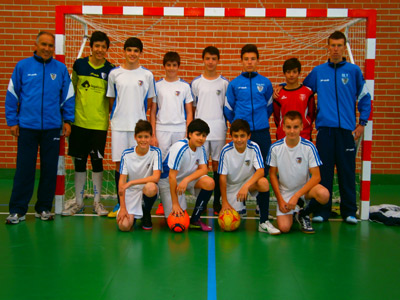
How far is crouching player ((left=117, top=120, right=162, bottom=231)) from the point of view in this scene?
4.12 meters

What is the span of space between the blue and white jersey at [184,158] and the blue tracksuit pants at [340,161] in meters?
1.40

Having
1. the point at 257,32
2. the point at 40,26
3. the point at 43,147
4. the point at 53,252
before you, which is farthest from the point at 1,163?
the point at 257,32

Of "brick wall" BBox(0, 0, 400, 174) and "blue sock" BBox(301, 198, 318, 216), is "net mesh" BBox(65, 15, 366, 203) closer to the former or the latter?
"brick wall" BBox(0, 0, 400, 174)

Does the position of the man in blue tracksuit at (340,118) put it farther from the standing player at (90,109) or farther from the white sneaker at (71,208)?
the white sneaker at (71,208)

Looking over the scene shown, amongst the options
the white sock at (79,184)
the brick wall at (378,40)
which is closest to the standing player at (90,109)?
the white sock at (79,184)

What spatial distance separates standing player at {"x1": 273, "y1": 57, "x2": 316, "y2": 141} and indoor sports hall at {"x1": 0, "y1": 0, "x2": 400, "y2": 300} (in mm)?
662

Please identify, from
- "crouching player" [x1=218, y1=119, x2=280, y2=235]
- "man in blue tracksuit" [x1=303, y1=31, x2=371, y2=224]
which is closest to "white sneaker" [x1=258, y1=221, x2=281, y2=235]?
"crouching player" [x1=218, y1=119, x2=280, y2=235]

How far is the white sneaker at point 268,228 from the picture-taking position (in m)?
4.03

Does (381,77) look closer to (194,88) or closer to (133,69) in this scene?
(194,88)

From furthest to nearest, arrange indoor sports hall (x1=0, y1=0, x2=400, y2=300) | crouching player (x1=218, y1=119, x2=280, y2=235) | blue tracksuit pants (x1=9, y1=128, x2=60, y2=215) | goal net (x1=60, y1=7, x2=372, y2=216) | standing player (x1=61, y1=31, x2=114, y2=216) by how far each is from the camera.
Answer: goal net (x1=60, y1=7, x2=372, y2=216)
standing player (x1=61, y1=31, x2=114, y2=216)
blue tracksuit pants (x1=9, y1=128, x2=60, y2=215)
crouching player (x1=218, y1=119, x2=280, y2=235)
indoor sports hall (x1=0, y1=0, x2=400, y2=300)

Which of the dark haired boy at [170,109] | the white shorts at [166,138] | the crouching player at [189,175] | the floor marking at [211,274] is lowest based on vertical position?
the floor marking at [211,274]

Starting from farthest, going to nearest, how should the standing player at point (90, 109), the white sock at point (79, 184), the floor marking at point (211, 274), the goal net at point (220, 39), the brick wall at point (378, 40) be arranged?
the brick wall at point (378, 40), the goal net at point (220, 39), the white sock at point (79, 184), the standing player at point (90, 109), the floor marking at point (211, 274)

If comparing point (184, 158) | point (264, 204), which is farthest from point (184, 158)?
point (264, 204)

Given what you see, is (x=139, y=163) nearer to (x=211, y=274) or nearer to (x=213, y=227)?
(x=213, y=227)
